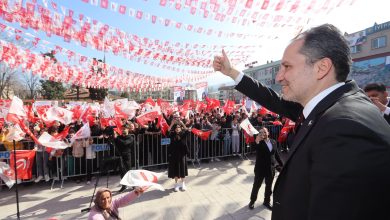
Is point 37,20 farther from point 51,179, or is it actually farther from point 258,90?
point 258,90

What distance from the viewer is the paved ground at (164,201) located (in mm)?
5879

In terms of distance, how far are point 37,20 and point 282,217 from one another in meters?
9.01

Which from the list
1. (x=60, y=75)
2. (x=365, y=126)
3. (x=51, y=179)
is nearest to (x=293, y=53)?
(x=365, y=126)

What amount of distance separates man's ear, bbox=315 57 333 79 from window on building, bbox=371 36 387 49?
168 feet

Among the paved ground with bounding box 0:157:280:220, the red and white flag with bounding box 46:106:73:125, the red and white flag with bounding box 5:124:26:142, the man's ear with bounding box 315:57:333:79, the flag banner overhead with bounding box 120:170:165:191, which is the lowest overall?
the paved ground with bounding box 0:157:280:220

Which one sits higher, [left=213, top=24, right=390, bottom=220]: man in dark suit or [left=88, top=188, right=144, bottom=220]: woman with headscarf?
[left=213, top=24, right=390, bottom=220]: man in dark suit

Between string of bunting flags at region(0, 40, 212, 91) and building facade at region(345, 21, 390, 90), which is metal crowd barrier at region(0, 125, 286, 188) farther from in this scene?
building facade at region(345, 21, 390, 90)

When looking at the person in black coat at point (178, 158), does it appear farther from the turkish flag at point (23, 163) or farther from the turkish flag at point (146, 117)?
the turkish flag at point (23, 163)

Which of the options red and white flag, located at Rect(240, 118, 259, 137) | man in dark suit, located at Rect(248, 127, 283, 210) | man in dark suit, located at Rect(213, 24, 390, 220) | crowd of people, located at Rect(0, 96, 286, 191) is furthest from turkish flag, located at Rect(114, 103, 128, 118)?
→ man in dark suit, located at Rect(213, 24, 390, 220)

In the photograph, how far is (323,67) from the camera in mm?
1271

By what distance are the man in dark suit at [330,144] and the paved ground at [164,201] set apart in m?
5.01

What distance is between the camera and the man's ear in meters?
1.26

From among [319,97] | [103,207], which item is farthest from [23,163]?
[319,97]

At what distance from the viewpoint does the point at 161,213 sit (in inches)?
233
